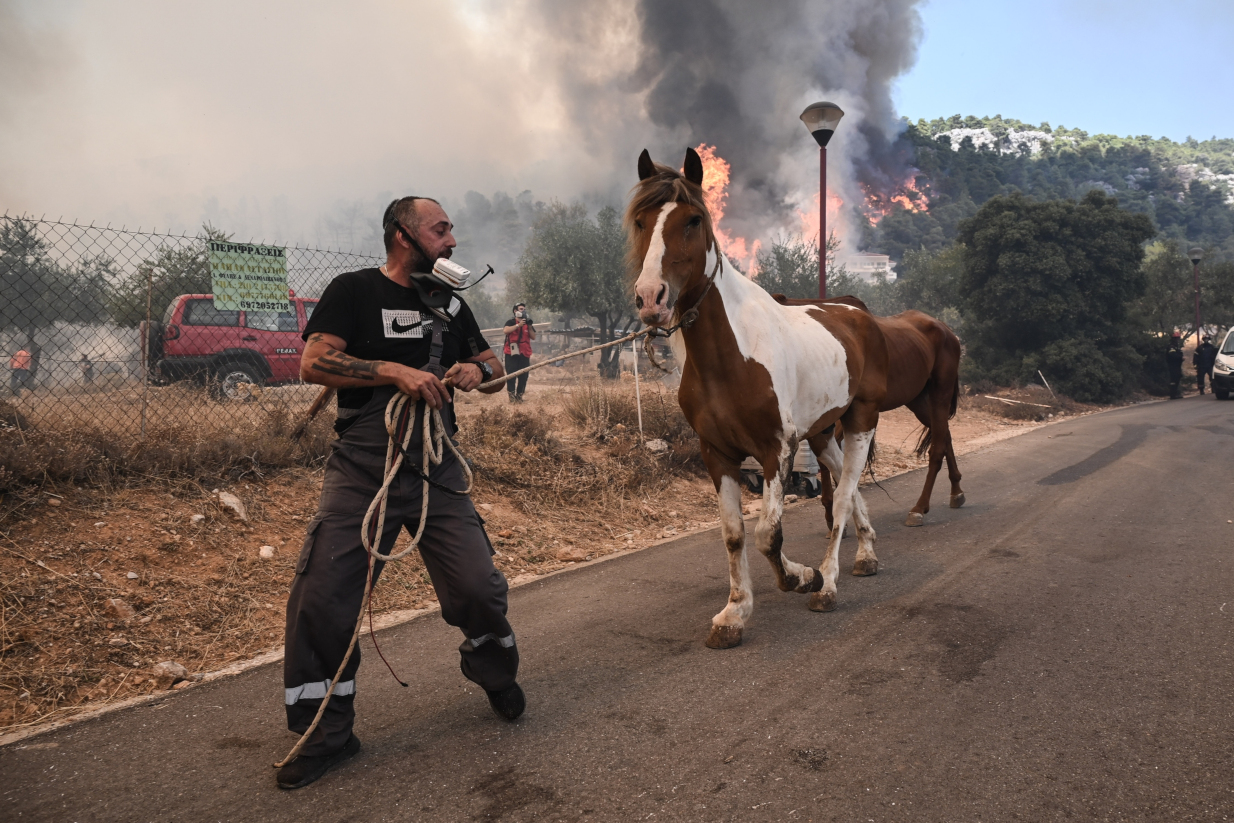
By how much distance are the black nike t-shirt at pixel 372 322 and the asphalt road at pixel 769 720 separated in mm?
1398

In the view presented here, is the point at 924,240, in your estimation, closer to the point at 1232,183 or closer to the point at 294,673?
the point at 294,673

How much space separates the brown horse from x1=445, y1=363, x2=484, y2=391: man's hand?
4.04 m

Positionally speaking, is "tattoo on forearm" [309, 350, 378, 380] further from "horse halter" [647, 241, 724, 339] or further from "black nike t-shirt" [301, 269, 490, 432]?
"horse halter" [647, 241, 724, 339]

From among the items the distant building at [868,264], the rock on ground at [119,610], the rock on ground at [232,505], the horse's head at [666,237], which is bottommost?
the rock on ground at [119,610]

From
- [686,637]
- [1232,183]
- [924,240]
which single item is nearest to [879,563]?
[686,637]

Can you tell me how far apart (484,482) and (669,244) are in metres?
4.32

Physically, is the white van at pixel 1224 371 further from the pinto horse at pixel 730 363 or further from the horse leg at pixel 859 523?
the pinto horse at pixel 730 363

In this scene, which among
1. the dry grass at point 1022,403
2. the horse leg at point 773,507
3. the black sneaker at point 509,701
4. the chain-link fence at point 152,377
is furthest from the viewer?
the dry grass at point 1022,403

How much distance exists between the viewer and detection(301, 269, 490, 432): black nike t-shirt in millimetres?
3031

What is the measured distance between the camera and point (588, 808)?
2.58m

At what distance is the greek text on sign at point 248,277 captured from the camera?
23.0 feet

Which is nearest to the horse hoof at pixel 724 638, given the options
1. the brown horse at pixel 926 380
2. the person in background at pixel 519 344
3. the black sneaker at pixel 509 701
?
the black sneaker at pixel 509 701

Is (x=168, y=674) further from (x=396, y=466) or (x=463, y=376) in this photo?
(x=463, y=376)

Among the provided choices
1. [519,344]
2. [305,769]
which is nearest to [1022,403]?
[519,344]
